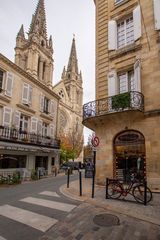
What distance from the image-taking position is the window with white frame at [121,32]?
1153 centimetres

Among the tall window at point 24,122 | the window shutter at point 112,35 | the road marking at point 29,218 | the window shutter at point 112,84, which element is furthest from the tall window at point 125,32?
the tall window at point 24,122

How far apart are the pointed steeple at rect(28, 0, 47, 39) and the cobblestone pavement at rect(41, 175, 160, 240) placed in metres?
32.7

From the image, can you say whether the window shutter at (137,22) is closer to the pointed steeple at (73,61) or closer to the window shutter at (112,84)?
the window shutter at (112,84)

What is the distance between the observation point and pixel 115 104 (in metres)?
10.4

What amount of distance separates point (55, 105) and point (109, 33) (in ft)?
46.4

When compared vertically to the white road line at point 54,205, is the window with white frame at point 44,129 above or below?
above

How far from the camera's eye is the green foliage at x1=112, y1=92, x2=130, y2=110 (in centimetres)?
998

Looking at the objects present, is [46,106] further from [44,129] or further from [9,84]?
[9,84]

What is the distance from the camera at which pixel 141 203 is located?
6.63 m

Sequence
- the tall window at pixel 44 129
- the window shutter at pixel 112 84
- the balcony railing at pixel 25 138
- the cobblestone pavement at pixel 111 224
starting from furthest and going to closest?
1. the tall window at pixel 44 129
2. the balcony railing at pixel 25 138
3. the window shutter at pixel 112 84
4. the cobblestone pavement at pixel 111 224

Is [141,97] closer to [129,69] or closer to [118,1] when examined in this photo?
[129,69]

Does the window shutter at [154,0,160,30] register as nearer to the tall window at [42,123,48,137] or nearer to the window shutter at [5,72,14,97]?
the window shutter at [5,72,14,97]

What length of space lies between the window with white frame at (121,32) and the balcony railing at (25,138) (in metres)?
10.6

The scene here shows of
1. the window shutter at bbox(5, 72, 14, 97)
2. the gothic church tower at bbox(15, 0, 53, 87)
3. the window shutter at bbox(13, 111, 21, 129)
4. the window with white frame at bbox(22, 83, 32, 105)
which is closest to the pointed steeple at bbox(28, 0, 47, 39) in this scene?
the gothic church tower at bbox(15, 0, 53, 87)
